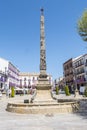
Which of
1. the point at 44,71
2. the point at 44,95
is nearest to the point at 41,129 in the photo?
the point at 44,95

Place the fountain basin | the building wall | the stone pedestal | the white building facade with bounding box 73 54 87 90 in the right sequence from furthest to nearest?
the building wall
the white building facade with bounding box 73 54 87 90
the stone pedestal
the fountain basin

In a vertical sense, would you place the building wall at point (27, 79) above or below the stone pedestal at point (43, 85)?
above

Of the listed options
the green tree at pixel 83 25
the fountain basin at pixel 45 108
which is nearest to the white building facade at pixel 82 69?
the green tree at pixel 83 25

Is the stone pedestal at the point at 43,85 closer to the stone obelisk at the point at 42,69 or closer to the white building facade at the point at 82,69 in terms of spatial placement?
the stone obelisk at the point at 42,69

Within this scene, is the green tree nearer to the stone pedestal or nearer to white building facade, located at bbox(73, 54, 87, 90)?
the stone pedestal

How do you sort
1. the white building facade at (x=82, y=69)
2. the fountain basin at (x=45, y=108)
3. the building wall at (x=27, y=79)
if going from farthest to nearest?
the building wall at (x=27, y=79), the white building facade at (x=82, y=69), the fountain basin at (x=45, y=108)

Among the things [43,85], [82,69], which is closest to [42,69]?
[43,85]

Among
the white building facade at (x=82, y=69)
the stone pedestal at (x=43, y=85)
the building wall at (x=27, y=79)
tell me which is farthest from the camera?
the building wall at (x=27, y=79)

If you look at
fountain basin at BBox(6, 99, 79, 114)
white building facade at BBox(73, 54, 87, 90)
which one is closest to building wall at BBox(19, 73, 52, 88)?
white building facade at BBox(73, 54, 87, 90)

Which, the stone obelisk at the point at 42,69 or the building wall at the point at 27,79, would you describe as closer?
the stone obelisk at the point at 42,69

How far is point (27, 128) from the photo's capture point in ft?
31.9

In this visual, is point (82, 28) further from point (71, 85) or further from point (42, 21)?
point (71, 85)

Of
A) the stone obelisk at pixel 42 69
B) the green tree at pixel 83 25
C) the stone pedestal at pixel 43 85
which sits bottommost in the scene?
the stone pedestal at pixel 43 85

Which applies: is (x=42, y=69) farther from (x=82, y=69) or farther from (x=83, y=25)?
(x=82, y=69)
